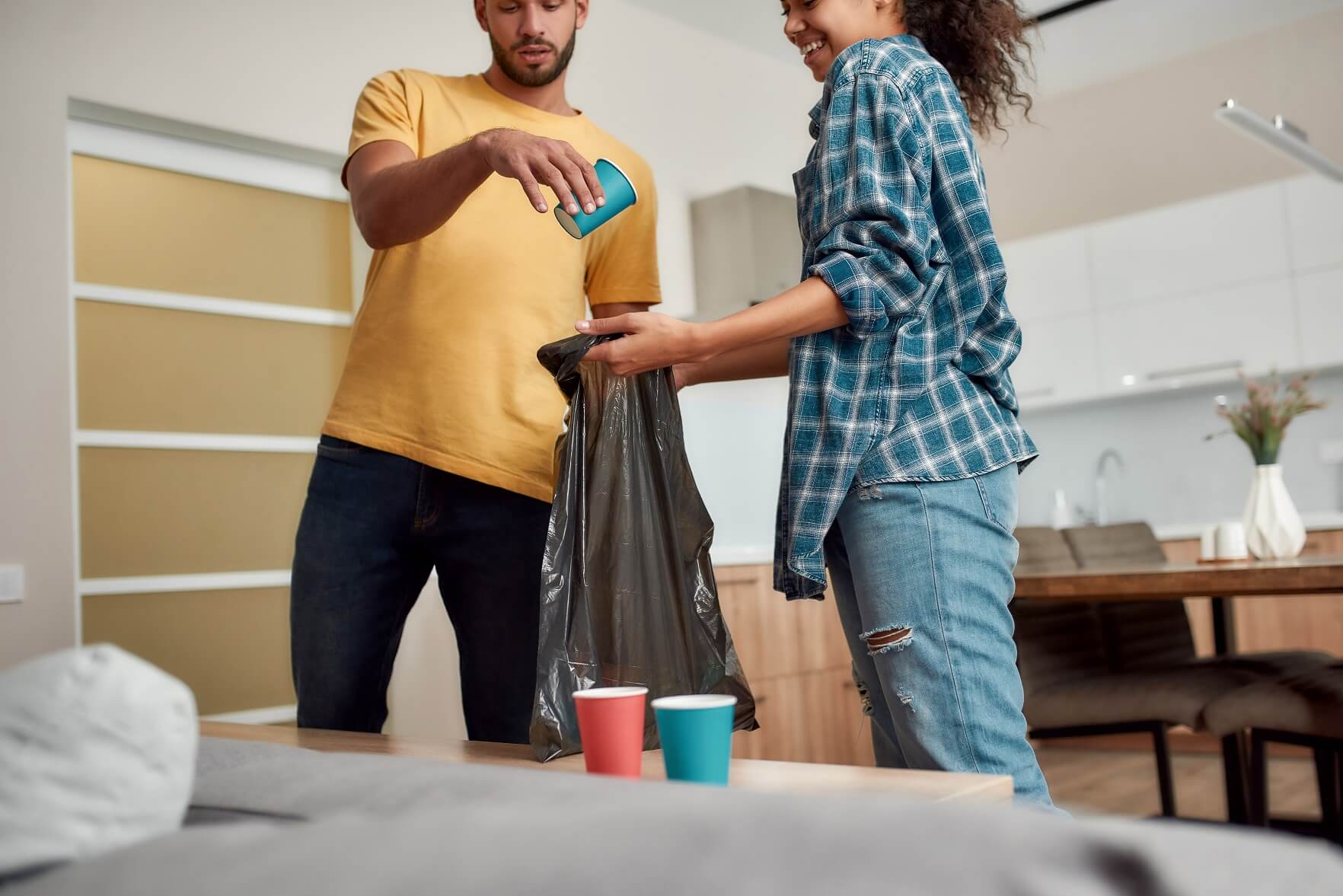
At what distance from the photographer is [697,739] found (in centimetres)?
80

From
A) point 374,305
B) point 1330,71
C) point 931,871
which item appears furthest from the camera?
point 1330,71

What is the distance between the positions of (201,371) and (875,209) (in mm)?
2622

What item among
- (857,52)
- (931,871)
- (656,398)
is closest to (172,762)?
(931,871)

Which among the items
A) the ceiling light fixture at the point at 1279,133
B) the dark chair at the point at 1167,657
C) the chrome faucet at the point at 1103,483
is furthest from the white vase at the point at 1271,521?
the chrome faucet at the point at 1103,483

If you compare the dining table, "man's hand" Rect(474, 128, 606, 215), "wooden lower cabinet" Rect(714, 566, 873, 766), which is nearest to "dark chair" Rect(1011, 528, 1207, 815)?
the dining table

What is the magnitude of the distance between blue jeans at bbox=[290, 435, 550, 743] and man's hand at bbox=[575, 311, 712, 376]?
0.31 meters

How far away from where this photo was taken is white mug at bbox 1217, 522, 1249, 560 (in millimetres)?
2975

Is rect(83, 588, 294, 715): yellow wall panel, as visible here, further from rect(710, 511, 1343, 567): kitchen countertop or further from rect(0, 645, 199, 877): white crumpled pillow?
rect(0, 645, 199, 877): white crumpled pillow

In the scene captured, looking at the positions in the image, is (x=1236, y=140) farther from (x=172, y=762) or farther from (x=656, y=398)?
(x=172, y=762)

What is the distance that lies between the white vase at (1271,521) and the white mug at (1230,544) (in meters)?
0.02

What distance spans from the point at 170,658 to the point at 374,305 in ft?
6.70

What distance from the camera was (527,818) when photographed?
410 mm

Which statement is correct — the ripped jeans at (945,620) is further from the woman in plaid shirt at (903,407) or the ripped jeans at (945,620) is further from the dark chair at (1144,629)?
the dark chair at (1144,629)

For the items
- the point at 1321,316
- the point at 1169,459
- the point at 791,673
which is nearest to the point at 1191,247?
the point at 1321,316
